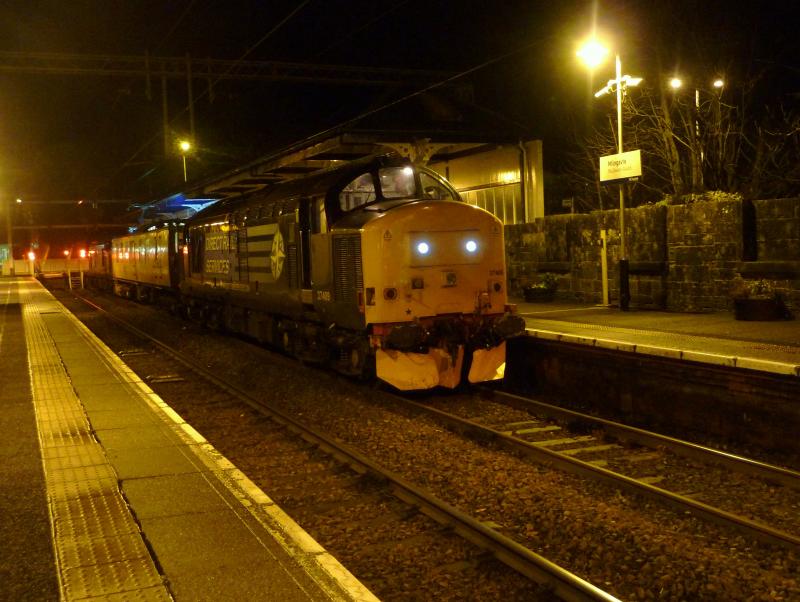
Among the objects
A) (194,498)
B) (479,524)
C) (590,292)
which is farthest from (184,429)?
(590,292)

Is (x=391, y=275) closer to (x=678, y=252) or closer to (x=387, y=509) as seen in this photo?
(x=387, y=509)

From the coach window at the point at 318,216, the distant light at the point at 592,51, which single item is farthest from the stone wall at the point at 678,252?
the coach window at the point at 318,216

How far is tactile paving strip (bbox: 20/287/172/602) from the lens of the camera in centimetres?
472

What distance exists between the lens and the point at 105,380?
1280 cm

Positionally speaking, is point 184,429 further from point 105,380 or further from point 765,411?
point 765,411

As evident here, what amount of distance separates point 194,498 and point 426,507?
187cm

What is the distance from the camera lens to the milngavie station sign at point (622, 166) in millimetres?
17125

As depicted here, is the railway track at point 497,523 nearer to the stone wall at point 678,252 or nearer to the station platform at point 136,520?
the station platform at point 136,520

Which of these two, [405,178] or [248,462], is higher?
[405,178]

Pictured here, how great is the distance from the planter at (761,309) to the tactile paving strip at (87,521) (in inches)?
438

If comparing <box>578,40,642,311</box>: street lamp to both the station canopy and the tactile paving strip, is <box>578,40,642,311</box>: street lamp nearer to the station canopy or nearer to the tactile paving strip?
the station canopy

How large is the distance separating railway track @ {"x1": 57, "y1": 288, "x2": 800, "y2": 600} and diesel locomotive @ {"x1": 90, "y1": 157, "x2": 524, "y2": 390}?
1259 millimetres

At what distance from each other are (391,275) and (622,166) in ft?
28.0

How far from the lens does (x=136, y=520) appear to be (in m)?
5.95
